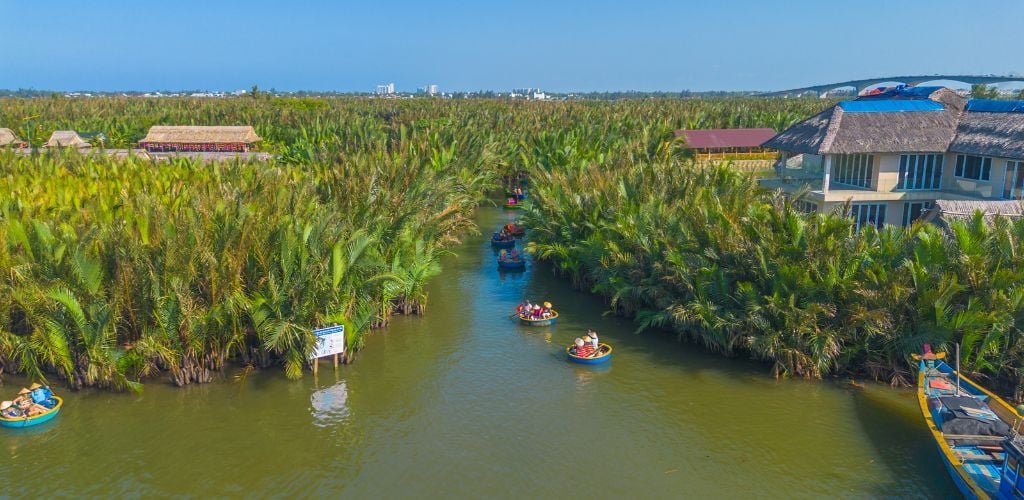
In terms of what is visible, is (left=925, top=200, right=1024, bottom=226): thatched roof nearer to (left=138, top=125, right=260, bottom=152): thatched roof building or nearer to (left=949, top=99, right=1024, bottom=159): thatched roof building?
(left=949, top=99, right=1024, bottom=159): thatched roof building

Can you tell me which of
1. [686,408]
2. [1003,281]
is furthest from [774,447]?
[1003,281]

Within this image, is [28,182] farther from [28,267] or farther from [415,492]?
[415,492]

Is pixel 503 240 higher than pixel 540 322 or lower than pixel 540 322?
higher

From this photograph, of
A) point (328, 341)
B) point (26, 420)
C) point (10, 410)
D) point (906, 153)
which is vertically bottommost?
point (26, 420)

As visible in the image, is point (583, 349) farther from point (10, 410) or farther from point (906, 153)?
point (906, 153)

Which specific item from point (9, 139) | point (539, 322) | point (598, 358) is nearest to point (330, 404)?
point (598, 358)

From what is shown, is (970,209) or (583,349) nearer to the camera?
A: (583,349)
